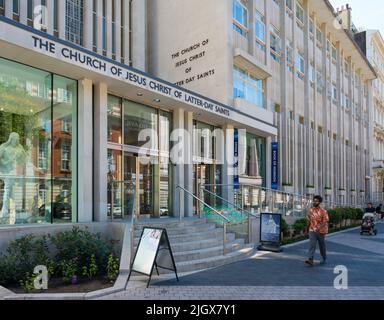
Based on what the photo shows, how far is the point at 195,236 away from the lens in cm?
1054

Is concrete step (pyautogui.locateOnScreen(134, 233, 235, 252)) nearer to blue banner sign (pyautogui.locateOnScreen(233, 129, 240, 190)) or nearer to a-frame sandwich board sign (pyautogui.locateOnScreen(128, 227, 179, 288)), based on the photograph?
a-frame sandwich board sign (pyautogui.locateOnScreen(128, 227, 179, 288))

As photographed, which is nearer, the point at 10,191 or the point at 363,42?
the point at 10,191

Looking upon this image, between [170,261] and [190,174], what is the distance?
24.9ft

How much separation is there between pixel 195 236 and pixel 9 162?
204 inches

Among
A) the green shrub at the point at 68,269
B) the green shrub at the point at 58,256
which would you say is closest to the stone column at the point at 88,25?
the green shrub at the point at 58,256

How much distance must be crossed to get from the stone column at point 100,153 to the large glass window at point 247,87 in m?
8.37

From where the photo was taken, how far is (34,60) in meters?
9.48

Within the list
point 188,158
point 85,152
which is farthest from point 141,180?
point 85,152

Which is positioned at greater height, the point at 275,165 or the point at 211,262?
the point at 275,165

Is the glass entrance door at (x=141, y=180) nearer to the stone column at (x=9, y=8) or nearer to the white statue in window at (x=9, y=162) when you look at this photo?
the white statue in window at (x=9, y=162)

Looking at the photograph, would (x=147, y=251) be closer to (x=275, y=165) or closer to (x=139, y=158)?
(x=139, y=158)

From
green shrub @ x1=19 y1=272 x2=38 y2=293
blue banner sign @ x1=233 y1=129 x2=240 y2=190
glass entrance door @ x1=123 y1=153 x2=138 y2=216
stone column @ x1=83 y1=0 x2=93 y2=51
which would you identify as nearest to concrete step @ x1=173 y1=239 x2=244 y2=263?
green shrub @ x1=19 y1=272 x2=38 y2=293

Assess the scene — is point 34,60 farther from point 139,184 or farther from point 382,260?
point 382,260
